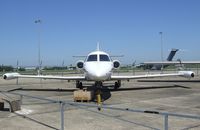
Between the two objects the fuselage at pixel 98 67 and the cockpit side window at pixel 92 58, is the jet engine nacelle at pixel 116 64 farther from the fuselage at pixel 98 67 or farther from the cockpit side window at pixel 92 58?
the cockpit side window at pixel 92 58

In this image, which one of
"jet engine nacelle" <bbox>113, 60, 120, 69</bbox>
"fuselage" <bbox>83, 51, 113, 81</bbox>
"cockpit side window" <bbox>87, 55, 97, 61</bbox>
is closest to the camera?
"fuselage" <bbox>83, 51, 113, 81</bbox>

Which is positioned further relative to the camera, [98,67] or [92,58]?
[92,58]

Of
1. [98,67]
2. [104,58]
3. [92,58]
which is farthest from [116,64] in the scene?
[98,67]

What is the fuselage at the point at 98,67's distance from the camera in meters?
18.5

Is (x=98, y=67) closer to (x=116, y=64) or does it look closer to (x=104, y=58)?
(x=104, y=58)

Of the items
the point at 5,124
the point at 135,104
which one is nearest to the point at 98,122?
the point at 5,124

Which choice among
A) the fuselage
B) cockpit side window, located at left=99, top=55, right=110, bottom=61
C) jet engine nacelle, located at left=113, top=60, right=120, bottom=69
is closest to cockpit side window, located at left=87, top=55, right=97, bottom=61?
the fuselage

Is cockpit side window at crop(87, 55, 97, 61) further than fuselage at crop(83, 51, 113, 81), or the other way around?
cockpit side window at crop(87, 55, 97, 61)

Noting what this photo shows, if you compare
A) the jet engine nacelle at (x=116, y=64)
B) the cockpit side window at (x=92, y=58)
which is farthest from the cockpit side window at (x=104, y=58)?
the jet engine nacelle at (x=116, y=64)

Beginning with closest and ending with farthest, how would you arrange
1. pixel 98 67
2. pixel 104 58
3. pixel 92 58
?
1. pixel 98 67
2. pixel 92 58
3. pixel 104 58

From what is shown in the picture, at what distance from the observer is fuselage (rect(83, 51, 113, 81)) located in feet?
60.7

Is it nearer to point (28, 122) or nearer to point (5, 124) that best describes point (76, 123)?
point (28, 122)

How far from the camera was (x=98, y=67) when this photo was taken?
1897cm

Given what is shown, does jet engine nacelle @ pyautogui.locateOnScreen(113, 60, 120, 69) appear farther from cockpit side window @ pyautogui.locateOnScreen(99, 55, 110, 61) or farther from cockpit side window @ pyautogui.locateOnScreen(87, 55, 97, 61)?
cockpit side window @ pyautogui.locateOnScreen(87, 55, 97, 61)
